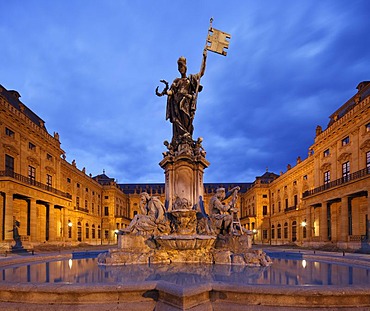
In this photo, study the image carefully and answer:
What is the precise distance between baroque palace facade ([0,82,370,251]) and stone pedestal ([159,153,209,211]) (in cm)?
1583

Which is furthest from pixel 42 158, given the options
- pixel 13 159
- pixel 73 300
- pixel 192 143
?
pixel 73 300

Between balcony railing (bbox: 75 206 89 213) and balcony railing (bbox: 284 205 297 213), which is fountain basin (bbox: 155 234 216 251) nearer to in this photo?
balcony railing (bbox: 284 205 297 213)

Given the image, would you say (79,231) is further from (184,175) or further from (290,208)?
(184,175)

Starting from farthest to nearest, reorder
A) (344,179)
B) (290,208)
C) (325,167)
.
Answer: (290,208)
(325,167)
(344,179)

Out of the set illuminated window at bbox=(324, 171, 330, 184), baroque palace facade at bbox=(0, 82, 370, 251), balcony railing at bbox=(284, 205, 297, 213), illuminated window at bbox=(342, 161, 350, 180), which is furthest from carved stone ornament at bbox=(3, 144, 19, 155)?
balcony railing at bbox=(284, 205, 297, 213)

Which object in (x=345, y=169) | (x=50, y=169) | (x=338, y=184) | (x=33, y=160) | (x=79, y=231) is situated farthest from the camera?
(x=79, y=231)

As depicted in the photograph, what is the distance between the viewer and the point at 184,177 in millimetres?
13727

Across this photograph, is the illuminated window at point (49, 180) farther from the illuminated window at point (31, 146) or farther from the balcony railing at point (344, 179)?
the balcony railing at point (344, 179)

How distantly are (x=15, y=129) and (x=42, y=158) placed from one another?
795cm

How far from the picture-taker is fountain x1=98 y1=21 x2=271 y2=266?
1130cm

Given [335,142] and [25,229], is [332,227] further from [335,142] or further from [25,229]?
[25,229]

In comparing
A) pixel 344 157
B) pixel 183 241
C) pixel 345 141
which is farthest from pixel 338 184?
pixel 183 241

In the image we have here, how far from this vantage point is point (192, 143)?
1430 cm

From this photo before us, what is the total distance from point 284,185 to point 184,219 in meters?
55.8
